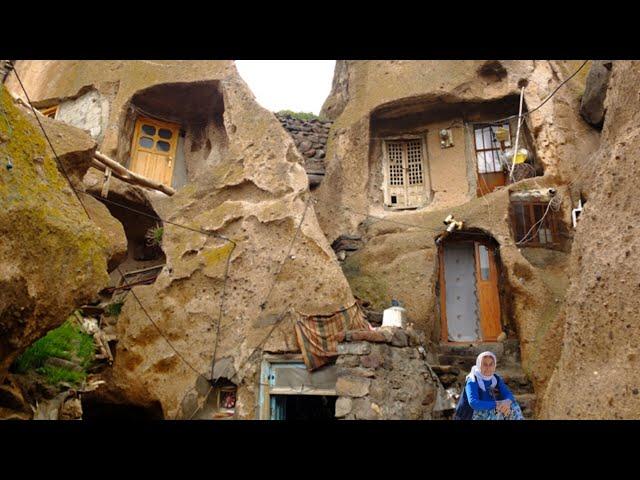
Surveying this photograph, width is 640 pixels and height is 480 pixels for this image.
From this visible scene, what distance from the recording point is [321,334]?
8.42 m

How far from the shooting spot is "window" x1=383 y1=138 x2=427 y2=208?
13633mm

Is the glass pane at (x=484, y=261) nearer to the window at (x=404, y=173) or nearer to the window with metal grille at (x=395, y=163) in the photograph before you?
the window at (x=404, y=173)

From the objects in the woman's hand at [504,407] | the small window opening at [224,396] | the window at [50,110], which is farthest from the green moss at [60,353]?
the window at [50,110]

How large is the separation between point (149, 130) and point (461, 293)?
9.14 metres

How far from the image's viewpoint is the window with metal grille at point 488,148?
13203 millimetres

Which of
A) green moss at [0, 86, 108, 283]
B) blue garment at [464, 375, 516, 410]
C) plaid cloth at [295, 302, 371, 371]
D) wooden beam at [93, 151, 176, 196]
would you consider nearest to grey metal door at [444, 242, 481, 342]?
plaid cloth at [295, 302, 371, 371]

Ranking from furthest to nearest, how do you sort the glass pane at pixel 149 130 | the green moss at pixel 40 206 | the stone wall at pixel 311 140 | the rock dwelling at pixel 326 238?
the glass pane at pixel 149 130, the stone wall at pixel 311 140, the rock dwelling at pixel 326 238, the green moss at pixel 40 206

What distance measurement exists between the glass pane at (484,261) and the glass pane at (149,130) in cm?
900

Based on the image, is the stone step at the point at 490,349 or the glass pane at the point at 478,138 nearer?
the stone step at the point at 490,349

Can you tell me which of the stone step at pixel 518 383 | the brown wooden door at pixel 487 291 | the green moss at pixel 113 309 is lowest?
the stone step at pixel 518 383

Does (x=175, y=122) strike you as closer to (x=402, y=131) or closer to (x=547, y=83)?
(x=402, y=131)

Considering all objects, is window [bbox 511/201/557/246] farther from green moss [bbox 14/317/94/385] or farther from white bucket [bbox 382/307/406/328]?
green moss [bbox 14/317/94/385]

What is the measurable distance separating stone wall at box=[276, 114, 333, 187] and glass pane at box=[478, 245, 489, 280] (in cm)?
430

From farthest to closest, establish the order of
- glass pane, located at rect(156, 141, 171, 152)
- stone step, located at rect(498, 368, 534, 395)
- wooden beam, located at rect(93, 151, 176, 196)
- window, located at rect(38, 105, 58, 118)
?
window, located at rect(38, 105, 58, 118), glass pane, located at rect(156, 141, 171, 152), wooden beam, located at rect(93, 151, 176, 196), stone step, located at rect(498, 368, 534, 395)
